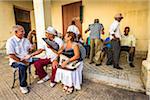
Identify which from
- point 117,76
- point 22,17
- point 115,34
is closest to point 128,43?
point 115,34

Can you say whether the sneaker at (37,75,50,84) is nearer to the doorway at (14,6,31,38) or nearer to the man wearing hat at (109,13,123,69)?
the man wearing hat at (109,13,123,69)

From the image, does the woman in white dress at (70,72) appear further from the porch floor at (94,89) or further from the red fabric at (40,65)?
the red fabric at (40,65)

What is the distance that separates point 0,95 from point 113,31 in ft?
8.49

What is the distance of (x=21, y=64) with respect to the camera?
2.67m

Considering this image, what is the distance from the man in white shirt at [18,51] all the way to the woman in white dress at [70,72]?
617 mm

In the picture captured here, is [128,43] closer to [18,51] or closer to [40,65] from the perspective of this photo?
[40,65]

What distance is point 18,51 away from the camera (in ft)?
8.99

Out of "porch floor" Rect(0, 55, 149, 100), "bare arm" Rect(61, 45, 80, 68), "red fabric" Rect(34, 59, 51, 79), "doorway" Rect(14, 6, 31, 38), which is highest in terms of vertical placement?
"doorway" Rect(14, 6, 31, 38)

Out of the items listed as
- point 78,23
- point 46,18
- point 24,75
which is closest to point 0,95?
point 24,75

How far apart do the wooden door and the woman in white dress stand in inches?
129

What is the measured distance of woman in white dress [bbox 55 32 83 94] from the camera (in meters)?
2.61

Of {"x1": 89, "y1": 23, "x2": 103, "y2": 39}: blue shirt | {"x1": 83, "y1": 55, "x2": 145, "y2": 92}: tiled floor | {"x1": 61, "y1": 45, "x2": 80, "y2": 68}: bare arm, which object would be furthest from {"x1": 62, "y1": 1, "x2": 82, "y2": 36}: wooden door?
{"x1": 61, "y1": 45, "x2": 80, "y2": 68}: bare arm

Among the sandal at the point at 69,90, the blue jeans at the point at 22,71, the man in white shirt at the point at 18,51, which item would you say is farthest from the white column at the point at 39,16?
the sandal at the point at 69,90

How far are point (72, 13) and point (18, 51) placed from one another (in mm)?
3855
